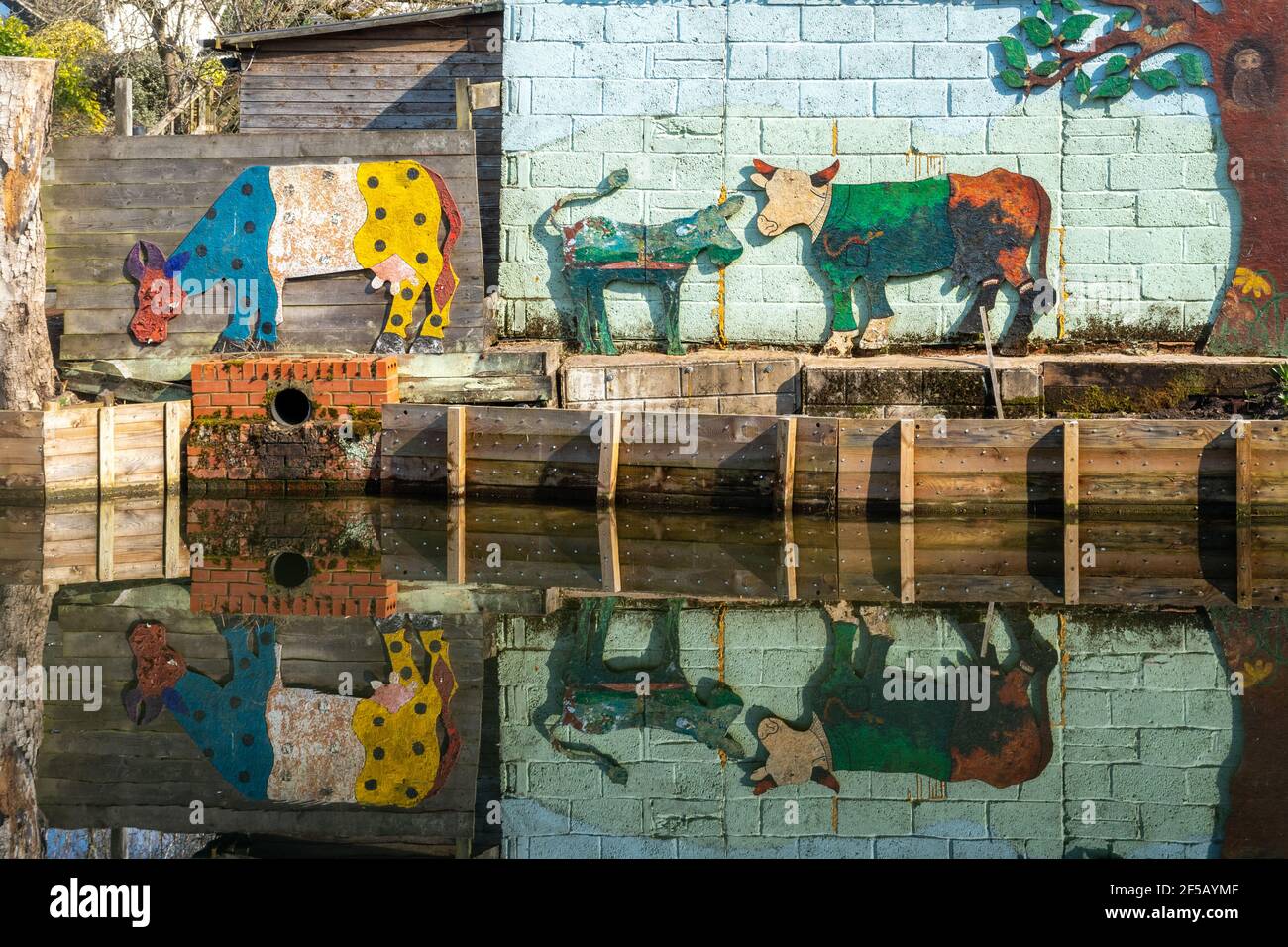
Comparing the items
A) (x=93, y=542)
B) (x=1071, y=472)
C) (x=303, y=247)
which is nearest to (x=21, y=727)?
(x=93, y=542)

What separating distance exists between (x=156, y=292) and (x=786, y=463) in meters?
6.20

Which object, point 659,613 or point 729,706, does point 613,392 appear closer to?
point 659,613

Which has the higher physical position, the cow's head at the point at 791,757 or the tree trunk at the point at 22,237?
the tree trunk at the point at 22,237

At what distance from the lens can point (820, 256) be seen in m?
13.9

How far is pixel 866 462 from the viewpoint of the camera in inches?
Result: 462

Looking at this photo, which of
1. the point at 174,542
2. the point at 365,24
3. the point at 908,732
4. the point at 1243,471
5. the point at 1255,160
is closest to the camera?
the point at 908,732

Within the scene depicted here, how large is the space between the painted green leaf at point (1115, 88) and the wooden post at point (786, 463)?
464 cm

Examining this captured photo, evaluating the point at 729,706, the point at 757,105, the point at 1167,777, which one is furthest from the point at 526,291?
the point at 1167,777

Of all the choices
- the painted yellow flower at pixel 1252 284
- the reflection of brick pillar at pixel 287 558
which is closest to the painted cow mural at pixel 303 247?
the reflection of brick pillar at pixel 287 558

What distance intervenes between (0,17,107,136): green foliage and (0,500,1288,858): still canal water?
1333 cm

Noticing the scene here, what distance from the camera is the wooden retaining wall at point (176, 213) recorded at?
546 inches

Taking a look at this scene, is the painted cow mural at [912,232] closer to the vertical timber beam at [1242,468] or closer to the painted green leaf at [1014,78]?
the painted green leaf at [1014,78]

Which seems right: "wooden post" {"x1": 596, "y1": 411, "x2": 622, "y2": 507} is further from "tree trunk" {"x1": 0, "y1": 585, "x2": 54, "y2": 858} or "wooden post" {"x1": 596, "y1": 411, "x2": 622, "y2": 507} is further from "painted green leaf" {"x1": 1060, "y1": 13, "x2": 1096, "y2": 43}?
"painted green leaf" {"x1": 1060, "y1": 13, "x2": 1096, "y2": 43}

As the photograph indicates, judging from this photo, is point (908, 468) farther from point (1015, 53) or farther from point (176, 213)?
point (176, 213)
